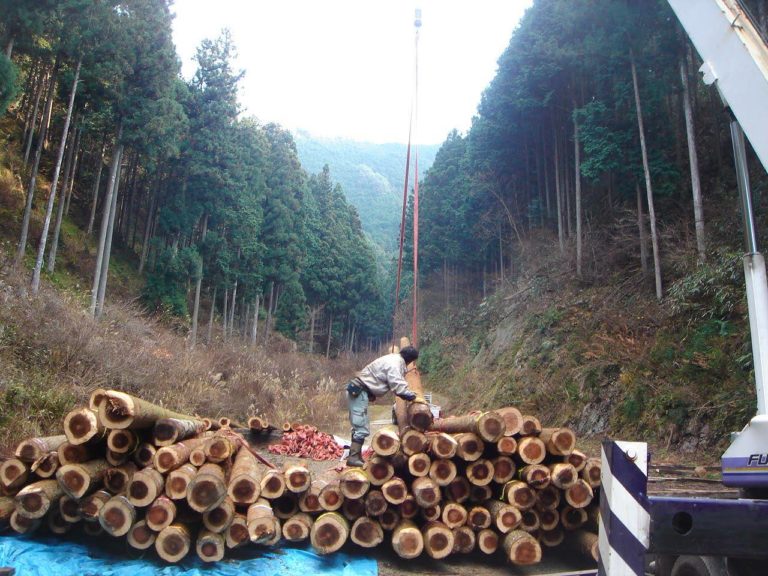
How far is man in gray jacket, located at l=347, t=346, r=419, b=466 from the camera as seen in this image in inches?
261

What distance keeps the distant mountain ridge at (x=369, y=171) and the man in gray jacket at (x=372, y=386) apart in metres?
97.9

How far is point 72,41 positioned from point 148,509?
17559 mm

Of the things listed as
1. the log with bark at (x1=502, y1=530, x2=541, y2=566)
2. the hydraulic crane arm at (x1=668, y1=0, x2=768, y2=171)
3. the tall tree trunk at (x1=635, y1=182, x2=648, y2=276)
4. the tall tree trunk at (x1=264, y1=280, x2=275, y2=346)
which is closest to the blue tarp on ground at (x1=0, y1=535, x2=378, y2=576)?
the log with bark at (x1=502, y1=530, x2=541, y2=566)

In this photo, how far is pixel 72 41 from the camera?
1778 cm

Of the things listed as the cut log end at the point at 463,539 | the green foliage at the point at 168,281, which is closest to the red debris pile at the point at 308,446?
the cut log end at the point at 463,539

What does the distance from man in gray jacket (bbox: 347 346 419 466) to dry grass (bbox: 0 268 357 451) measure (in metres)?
4.43

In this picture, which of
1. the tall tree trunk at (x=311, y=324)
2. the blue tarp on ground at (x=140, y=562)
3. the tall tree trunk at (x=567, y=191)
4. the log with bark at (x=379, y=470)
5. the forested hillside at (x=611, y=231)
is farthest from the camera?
the tall tree trunk at (x=311, y=324)

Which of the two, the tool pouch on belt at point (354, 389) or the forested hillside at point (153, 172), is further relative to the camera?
the forested hillside at point (153, 172)

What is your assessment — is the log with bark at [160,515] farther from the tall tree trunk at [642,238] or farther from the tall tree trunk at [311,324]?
the tall tree trunk at [311,324]

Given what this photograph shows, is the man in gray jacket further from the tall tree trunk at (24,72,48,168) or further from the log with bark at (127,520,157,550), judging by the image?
the tall tree trunk at (24,72,48,168)

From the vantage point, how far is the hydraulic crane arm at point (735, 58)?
12.3 ft

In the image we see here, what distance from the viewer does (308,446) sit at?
10578 mm

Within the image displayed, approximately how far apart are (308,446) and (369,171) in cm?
15159

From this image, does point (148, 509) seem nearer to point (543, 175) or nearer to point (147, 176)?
point (543, 175)
